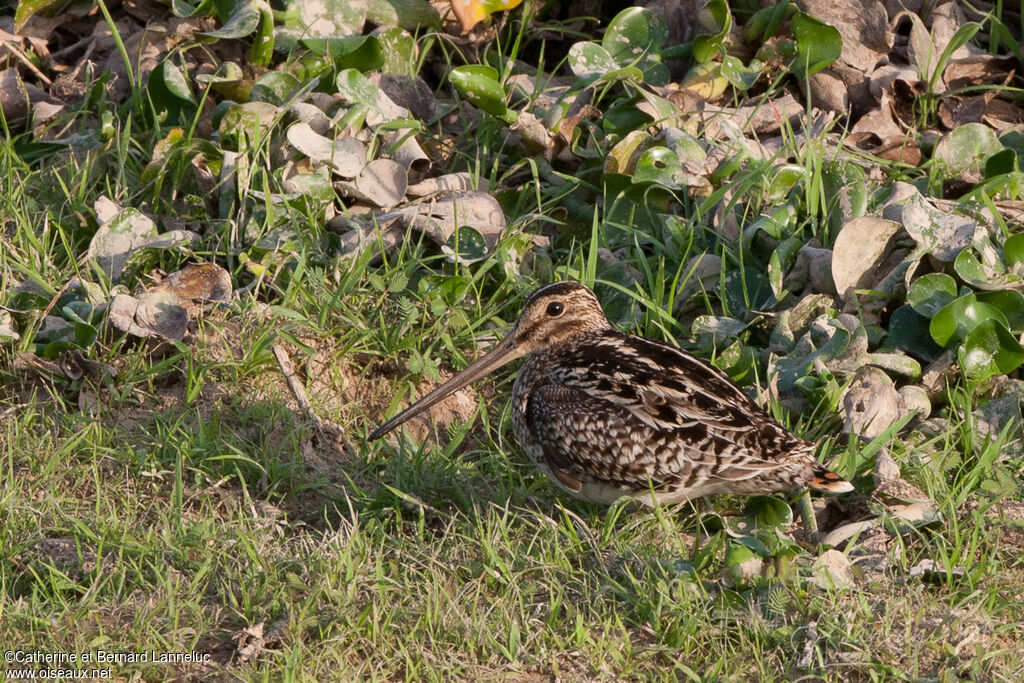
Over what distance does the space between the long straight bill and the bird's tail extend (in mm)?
1195

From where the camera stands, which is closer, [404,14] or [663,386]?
[663,386]

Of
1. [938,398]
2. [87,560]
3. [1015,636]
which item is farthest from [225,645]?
[938,398]

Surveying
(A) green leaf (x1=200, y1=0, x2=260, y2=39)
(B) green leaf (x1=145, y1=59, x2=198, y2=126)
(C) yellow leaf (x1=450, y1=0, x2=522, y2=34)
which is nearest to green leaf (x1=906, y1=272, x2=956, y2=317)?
(C) yellow leaf (x1=450, y1=0, x2=522, y2=34)

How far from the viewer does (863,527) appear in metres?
4.35

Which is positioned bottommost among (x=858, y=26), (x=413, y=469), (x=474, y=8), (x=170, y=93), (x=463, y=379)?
(x=413, y=469)

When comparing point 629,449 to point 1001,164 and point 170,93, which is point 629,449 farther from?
point 170,93

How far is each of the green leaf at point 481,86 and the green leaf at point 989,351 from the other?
229cm

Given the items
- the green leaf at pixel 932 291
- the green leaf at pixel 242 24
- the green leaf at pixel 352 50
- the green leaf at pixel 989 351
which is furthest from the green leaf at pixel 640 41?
the green leaf at pixel 989 351

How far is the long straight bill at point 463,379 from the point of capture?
15.5ft

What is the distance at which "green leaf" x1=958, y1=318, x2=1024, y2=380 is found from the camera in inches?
190

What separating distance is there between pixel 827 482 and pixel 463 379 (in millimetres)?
1360

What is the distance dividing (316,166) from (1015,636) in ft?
11.0

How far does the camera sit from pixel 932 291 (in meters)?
4.96

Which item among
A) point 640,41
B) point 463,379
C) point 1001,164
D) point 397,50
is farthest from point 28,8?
Answer: point 1001,164
